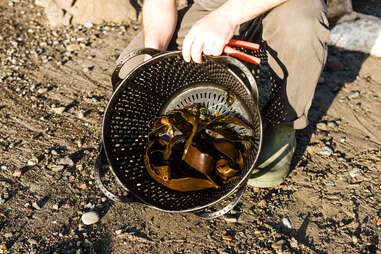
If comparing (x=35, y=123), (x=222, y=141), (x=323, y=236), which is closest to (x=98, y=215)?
(x=222, y=141)

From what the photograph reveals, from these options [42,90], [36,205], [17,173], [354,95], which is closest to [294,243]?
[36,205]

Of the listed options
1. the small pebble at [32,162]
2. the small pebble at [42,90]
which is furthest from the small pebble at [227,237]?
the small pebble at [42,90]

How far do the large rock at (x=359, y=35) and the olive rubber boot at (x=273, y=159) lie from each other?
172 centimetres

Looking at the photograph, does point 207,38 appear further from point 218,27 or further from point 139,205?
point 139,205

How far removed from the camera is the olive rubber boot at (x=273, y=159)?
212 cm

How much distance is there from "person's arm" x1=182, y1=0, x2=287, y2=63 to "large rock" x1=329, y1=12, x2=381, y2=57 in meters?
1.90

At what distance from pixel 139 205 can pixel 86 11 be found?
2.40 m

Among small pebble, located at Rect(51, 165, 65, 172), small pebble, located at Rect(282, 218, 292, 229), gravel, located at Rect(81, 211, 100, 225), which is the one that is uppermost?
small pebble, located at Rect(51, 165, 65, 172)

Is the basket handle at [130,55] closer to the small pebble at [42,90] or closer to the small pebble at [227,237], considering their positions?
the small pebble at [227,237]

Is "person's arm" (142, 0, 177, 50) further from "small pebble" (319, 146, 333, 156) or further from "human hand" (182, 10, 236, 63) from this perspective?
"small pebble" (319, 146, 333, 156)

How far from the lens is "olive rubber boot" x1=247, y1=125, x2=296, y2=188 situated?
2.12 m

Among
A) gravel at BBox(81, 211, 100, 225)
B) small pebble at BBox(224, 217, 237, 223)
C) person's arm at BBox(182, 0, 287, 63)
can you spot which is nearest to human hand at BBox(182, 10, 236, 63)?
person's arm at BBox(182, 0, 287, 63)

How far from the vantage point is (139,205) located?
209 centimetres

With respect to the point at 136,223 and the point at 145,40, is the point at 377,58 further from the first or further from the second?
the point at 136,223
